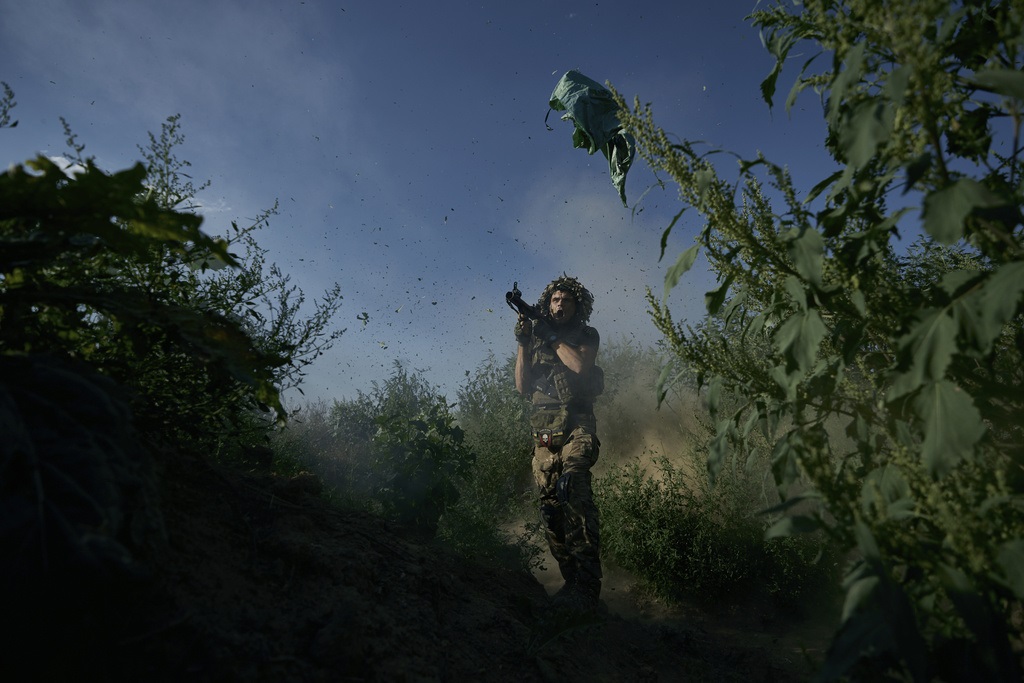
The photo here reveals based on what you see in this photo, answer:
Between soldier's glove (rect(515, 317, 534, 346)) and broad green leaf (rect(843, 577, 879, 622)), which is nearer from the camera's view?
broad green leaf (rect(843, 577, 879, 622))

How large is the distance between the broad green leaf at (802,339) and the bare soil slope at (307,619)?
Answer: 1420 mm

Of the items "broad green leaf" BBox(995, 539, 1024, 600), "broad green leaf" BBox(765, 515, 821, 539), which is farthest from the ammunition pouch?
"broad green leaf" BBox(995, 539, 1024, 600)

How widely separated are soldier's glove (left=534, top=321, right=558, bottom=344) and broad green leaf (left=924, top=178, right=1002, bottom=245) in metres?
3.96

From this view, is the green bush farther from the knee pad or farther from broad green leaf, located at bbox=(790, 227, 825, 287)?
broad green leaf, located at bbox=(790, 227, 825, 287)

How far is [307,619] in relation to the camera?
158 centimetres

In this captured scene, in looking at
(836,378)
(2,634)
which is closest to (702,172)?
(836,378)

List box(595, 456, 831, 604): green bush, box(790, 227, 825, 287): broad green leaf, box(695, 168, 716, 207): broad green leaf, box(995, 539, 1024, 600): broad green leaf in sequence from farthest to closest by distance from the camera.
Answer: box(595, 456, 831, 604): green bush, box(695, 168, 716, 207): broad green leaf, box(790, 227, 825, 287): broad green leaf, box(995, 539, 1024, 600): broad green leaf

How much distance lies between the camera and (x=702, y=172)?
149 centimetres

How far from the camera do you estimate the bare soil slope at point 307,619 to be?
1180mm

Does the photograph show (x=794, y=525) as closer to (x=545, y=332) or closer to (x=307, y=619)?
(x=307, y=619)

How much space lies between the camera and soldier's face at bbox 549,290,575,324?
518 centimetres

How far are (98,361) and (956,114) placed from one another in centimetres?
259

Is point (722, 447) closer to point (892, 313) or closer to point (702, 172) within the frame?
point (892, 313)

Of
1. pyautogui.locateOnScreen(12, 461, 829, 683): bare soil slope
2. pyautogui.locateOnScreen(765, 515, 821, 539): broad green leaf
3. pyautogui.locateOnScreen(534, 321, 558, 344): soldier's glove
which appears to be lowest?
pyautogui.locateOnScreen(12, 461, 829, 683): bare soil slope
